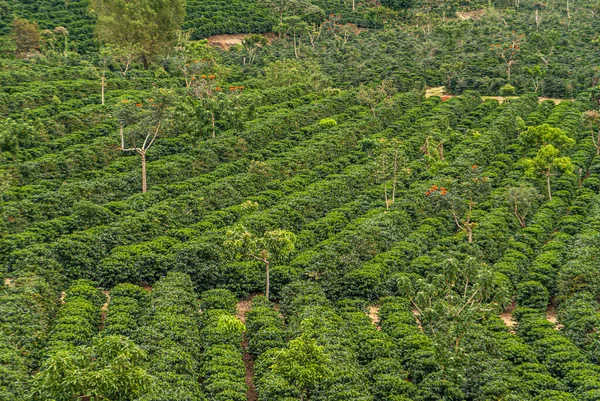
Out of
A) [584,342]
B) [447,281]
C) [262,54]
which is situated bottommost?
[584,342]

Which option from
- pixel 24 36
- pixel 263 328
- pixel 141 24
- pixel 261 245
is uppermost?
pixel 141 24

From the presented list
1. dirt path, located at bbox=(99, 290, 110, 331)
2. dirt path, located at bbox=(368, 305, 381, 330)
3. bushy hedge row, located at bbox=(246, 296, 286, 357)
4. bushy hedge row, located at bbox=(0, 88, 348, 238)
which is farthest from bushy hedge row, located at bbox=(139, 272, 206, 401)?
bushy hedge row, located at bbox=(0, 88, 348, 238)

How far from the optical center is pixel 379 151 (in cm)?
6662

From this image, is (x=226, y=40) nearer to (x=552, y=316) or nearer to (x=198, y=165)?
(x=198, y=165)

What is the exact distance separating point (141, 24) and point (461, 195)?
164 ft

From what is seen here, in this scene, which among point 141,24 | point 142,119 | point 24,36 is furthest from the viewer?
point 24,36

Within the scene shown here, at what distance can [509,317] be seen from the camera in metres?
48.9

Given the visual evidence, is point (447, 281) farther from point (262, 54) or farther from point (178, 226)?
point (262, 54)

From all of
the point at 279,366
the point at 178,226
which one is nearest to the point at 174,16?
Result: the point at 178,226

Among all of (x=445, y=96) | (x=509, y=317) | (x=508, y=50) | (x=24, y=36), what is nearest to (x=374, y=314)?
(x=509, y=317)

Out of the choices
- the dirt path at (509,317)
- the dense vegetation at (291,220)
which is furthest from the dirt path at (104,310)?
the dirt path at (509,317)

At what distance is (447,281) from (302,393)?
13113 mm

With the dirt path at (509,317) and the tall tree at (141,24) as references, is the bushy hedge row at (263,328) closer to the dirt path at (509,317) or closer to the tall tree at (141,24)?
the dirt path at (509,317)

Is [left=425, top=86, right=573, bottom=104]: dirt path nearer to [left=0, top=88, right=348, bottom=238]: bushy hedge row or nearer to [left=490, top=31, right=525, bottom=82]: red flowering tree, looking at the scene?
[left=490, top=31, right=525, bottom=82]: red flowering tree
